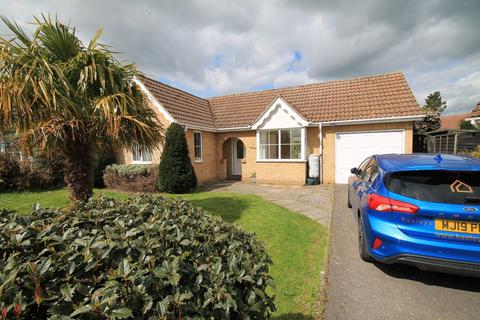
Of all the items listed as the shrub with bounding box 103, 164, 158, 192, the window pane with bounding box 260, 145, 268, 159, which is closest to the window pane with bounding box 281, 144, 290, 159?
the window pane with bounding box 260, 145, 268, 159

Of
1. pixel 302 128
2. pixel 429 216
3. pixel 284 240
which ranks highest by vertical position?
pixel 302 128

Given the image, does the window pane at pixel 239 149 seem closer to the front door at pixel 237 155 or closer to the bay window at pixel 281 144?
the front door at pixel 237 155

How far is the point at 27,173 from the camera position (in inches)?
438

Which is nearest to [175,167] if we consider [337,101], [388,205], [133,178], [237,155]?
[133,178]

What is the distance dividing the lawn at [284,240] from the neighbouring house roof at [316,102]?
6.20 metres

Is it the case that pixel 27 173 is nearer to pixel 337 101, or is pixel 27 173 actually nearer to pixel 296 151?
pixel 296 151

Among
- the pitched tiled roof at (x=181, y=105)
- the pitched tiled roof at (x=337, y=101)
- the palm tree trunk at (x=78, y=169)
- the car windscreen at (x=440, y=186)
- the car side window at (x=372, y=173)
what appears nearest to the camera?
the car windscreen at (x=440, y=186)

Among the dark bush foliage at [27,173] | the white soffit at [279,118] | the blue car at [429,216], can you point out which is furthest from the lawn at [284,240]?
the white soffit at [279,118]

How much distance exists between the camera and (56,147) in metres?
4.87

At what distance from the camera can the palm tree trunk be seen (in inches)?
202

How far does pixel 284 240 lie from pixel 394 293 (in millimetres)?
2135

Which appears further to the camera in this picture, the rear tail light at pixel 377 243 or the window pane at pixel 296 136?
the window pane at pixel 296 136

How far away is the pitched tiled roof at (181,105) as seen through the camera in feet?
40.7

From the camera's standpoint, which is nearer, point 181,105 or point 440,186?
point 440,186
